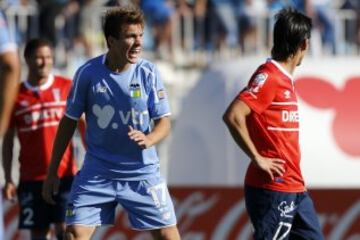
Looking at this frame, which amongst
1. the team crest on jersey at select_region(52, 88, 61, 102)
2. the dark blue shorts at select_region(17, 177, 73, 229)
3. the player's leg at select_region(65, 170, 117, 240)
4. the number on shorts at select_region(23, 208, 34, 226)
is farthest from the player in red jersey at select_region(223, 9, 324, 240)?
the number on shorts at select_region(23, 208, 34, 226)

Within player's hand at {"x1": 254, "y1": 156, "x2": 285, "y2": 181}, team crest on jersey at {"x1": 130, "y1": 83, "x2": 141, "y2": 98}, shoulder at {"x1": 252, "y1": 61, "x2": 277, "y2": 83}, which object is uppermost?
shoulder at {"x1": 252, "y1": 61, "x2": 277, "y2": 83}

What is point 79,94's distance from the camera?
336 inches

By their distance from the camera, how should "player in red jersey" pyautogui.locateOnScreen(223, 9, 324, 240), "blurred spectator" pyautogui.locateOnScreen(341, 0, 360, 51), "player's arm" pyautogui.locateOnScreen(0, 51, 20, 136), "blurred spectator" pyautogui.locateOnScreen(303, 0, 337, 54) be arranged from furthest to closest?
"blurred spectator" pyautogui.locateOnScreen(341, 0, 360, 51)
"blurred spectator" pyautogui.locateOnScreen(303, 0, 337, 54)
"player in red jersey" pyautogui.locateOnScreen(223, 9, 324, 240)
"player's arm" pyautogui.locateOnScreen(0, 51, 20, 136)

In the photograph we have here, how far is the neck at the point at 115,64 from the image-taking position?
8.47 m

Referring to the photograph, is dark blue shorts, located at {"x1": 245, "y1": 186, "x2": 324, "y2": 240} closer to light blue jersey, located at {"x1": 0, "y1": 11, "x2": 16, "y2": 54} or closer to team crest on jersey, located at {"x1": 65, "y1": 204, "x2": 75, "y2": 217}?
team crest on jersey, located at {"x1": 65, "y1": 204, "x2": 75, "y2": 217}

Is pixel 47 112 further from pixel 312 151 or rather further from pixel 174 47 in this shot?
pixel 174 47

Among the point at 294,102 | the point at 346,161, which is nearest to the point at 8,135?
the point at 294,102

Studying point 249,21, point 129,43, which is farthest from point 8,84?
point 249,21

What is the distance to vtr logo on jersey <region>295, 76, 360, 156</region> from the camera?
1501 cm

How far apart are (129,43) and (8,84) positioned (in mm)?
2290

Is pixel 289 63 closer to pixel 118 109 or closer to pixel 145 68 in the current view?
pixel 145 68

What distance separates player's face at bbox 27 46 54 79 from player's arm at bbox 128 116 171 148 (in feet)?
7.69

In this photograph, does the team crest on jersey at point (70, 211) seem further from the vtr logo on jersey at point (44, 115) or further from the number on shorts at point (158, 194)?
the vtr logo on jersey at point (44, 115)

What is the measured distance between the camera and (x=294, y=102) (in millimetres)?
8414
